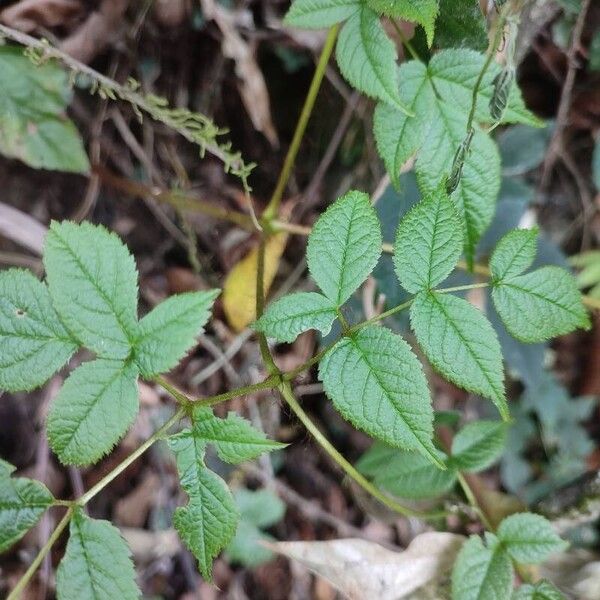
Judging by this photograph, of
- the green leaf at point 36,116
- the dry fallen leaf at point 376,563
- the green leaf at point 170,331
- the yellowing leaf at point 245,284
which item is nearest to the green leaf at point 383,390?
the green leaf at point 170,331

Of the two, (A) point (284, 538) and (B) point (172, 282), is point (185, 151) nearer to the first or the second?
(B) point (172, 282)

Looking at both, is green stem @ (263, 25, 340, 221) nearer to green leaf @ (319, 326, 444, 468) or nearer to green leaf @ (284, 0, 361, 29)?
green leaf @ (284, 0, 361, 29)

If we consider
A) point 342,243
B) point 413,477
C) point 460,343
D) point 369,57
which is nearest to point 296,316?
point 342,243

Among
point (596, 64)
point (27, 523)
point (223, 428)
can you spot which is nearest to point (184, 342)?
point (223, 428)

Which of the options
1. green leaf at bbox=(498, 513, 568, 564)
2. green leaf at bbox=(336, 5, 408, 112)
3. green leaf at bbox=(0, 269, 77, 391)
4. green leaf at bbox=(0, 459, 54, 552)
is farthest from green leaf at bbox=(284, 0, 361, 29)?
green leaf at bbox=(498, 513, 568, 564)

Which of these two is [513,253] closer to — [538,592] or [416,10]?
[416,10]
